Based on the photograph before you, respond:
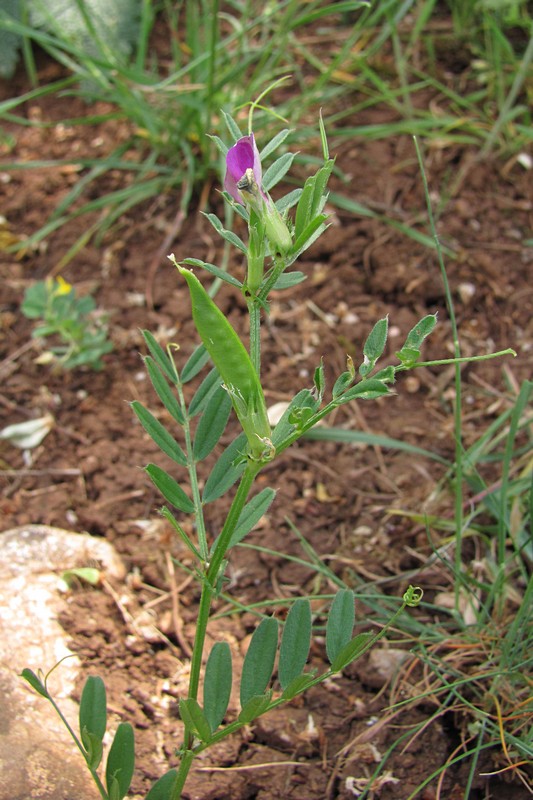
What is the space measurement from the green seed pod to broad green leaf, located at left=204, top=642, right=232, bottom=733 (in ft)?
0.95

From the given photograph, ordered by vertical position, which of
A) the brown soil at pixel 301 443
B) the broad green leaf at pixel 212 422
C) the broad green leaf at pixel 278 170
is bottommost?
the brown soil at pixel 301 443

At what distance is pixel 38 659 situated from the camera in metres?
1.34

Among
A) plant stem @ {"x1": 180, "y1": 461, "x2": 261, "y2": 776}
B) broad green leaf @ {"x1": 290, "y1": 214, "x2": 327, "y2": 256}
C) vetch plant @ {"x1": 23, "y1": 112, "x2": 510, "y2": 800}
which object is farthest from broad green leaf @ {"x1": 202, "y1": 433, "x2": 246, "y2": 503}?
broad green leaf @ {"x1": 290, "y1": 214, "x2": 327, "y2": 256}

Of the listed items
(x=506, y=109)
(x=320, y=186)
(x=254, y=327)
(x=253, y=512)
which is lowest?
(x=506, y=109)

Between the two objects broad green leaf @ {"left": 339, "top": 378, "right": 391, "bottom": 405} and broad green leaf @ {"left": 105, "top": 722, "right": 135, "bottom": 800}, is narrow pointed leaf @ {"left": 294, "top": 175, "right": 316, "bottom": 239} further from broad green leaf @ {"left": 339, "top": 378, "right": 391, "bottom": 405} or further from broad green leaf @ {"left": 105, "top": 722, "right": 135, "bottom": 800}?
broad green leaf @ {"left": 105, "top": 722, "right": 135, "bottom": 800}

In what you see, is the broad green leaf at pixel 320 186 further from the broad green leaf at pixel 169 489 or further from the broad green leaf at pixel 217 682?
the broad green leaf at pixel 217 682

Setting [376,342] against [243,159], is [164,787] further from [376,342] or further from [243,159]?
[243,159]

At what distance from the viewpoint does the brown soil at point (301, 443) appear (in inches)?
51.3

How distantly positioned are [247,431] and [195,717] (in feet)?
1.10

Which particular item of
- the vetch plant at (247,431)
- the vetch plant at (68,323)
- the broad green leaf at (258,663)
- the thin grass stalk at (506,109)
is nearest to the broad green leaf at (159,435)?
the vetch plant at (247,431)

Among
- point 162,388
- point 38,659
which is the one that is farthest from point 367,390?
point 38,659

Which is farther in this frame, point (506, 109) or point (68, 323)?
point (506, 109)

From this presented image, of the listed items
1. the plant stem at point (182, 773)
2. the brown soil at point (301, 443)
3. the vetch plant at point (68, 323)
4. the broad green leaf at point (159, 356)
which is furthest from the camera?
the vetch plant at point (68, 323)

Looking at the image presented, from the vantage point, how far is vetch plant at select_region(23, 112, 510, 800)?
880 mm
